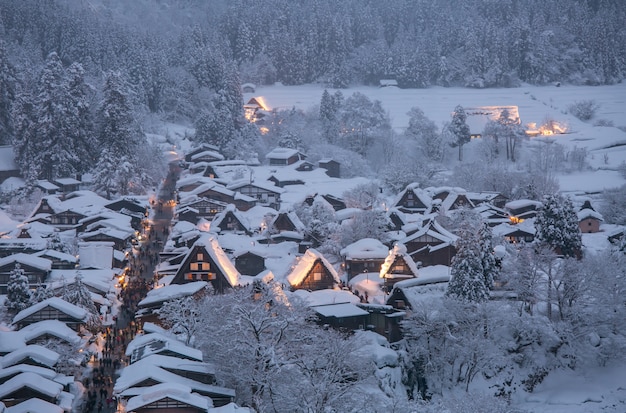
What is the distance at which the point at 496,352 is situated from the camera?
83.4ft

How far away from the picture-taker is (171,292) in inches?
1104

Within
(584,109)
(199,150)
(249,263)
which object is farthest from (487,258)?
(584,109)

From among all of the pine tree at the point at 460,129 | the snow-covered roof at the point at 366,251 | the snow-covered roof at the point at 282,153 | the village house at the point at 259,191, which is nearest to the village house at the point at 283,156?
the snow-covered roof at the point at 282,153

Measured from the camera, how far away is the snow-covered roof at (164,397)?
64.0 feet

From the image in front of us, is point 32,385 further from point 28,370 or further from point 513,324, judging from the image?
point 513,324

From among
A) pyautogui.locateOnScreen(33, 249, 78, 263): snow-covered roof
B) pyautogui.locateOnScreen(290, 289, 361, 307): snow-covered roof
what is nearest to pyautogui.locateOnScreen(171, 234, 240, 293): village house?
pyautogui.locateOnScreen(290, 289, 361, 307): snow-covered roof

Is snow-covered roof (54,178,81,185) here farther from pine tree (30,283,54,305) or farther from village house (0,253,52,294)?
pine tree (30,283,54,305)

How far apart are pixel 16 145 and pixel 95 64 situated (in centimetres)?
2236

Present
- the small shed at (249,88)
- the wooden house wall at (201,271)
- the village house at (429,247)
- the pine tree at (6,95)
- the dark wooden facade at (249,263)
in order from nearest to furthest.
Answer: the wooden house wall at (201,271), the dark wooden facade at (249,263), the village house at (429,247), the pine tree at (6,95), the small shed at (249,88)

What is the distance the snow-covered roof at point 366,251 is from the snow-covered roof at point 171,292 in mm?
6577

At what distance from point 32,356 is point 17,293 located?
233 inches

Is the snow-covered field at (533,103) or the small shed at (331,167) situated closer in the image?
the small shed at (331,167)

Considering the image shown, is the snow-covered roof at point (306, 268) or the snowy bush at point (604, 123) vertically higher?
the snow-covered roof at point (306, 268)

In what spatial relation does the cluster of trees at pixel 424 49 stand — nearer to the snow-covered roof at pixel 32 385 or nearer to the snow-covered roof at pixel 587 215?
the snow-covered roof at pixel 587 215
